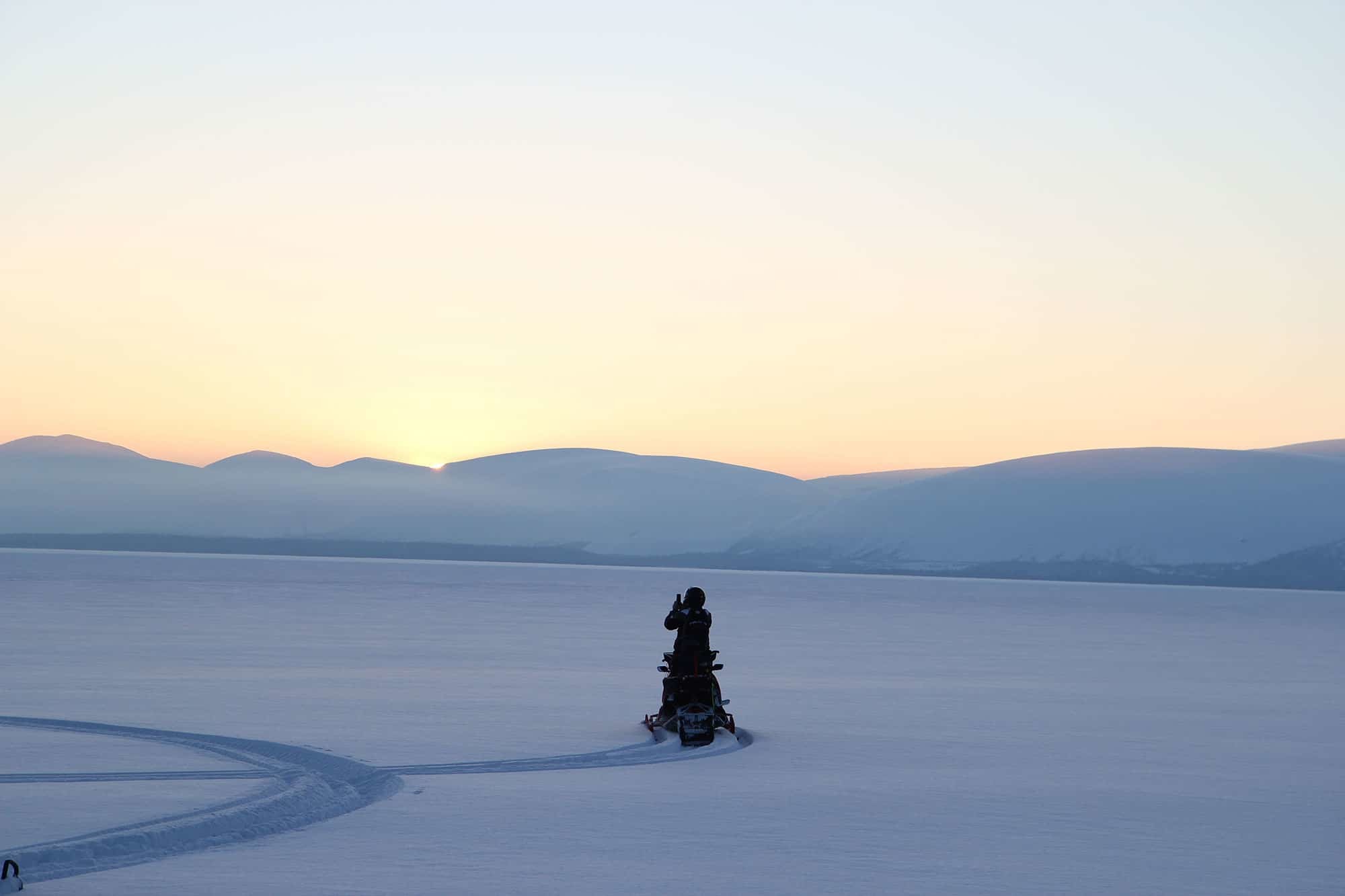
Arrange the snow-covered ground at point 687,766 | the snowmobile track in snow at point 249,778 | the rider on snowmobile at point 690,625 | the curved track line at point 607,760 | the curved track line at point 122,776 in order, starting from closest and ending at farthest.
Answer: the snowmobile track in snow at point 249,778 → the snow-covered ground at point 687,766 → the curved track line at point 122,776 → the curved track line at point 607,760 → the rider on snowmobile at point 690,625

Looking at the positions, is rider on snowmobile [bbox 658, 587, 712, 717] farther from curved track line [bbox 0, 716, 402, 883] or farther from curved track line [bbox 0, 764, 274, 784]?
curved track line [bbox 0, 764, 274, 784]

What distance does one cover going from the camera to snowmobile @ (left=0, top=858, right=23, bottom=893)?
10383mm

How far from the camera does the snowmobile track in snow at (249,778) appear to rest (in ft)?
38.7

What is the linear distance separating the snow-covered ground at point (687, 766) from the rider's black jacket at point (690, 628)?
4.57ft

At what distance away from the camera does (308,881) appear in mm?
11070

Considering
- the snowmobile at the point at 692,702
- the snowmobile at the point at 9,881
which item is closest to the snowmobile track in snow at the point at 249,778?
the snowmobile at the point at 692,702

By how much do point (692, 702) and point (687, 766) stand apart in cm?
228

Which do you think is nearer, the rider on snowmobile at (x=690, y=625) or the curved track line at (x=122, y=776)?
the curved track line at (x=122, y=776)

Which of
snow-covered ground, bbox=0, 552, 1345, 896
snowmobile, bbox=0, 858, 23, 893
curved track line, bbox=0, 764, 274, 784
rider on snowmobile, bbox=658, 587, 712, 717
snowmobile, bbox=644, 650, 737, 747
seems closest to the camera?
snowmobile, bbox=0, 858, 23, 893

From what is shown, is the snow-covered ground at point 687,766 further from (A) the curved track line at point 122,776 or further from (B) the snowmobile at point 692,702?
(B) the snowmobile at point 692,702

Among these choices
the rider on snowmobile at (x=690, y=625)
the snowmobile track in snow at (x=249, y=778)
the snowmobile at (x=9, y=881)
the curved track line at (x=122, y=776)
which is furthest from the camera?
the rider on snowmobile at (x=690, y=625)

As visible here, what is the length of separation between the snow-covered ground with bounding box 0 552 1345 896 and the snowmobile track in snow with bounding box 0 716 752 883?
0.36ft

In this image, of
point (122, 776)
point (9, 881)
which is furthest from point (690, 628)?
point (9, 881)

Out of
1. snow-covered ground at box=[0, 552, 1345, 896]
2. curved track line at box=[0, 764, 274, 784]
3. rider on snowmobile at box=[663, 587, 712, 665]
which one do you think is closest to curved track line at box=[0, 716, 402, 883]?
snow-covered ground at box=[0, 552, 1345, 896]
